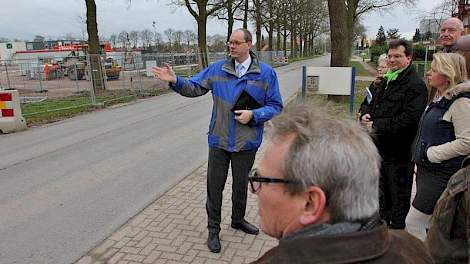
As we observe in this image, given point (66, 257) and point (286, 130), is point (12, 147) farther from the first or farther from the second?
point (286, 130)

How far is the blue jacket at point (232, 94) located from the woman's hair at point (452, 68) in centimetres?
134

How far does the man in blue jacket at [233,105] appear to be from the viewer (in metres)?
3.69

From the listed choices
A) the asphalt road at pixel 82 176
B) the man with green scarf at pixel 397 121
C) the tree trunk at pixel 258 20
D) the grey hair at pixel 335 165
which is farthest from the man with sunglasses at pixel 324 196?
the tree trunk at pixel 258 20

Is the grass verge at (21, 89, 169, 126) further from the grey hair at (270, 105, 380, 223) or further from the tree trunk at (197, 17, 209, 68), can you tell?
the grey hair at (270, 105, 380, 223)

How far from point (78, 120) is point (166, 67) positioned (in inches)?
364

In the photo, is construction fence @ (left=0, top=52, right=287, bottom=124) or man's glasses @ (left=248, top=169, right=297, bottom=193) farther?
construction fence @ (left=0, top=52, right=287, bottom=124)

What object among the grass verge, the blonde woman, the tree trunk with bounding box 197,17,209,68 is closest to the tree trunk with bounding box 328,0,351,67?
the grass verge

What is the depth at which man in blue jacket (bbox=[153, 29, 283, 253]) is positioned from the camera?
369 cm

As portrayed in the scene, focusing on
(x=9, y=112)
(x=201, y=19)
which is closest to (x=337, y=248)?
(x=9, y=112)

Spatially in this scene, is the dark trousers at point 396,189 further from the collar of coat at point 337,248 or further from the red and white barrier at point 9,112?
the red and white barrier at point 9,112

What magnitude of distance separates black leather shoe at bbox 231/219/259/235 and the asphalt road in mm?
1325

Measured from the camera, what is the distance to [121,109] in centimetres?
1433

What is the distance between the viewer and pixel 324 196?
1.38 metres

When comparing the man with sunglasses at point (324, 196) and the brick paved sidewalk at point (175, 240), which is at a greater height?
the man with sunglasses at point (324, 196)
